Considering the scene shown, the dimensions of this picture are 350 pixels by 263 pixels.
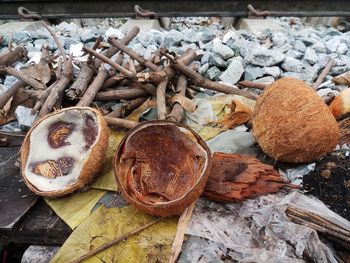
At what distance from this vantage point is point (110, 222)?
2502mm

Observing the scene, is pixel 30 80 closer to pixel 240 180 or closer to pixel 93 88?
pixel 93 88

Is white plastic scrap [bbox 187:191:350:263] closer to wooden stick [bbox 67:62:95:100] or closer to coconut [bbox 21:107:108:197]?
coconut [bbox 21:107:108:197]

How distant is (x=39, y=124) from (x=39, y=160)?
0.28 metres

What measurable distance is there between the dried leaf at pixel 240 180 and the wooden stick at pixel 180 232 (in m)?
0.19

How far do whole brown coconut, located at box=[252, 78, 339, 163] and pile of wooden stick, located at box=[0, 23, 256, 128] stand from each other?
2.65 feet

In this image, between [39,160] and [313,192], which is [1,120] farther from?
[313,192]

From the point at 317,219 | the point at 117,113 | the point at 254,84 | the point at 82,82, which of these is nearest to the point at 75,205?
the point at 117,113

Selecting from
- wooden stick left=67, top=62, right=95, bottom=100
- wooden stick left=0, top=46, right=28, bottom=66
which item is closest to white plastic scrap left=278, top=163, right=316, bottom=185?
wooden stick left=67, top=62, right=95, bottom=100

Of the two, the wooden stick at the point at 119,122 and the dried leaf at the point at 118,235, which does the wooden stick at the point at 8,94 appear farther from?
the dried leaf at the point at 118,235

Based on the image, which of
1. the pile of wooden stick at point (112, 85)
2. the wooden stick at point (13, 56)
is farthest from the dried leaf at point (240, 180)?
the wooden stick at point (13, 56)

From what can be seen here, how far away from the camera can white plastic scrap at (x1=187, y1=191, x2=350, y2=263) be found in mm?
2137

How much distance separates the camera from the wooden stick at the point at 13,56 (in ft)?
13.5

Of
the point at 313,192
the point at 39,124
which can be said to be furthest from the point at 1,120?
the point at 313,192

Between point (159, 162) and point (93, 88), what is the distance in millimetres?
1009
